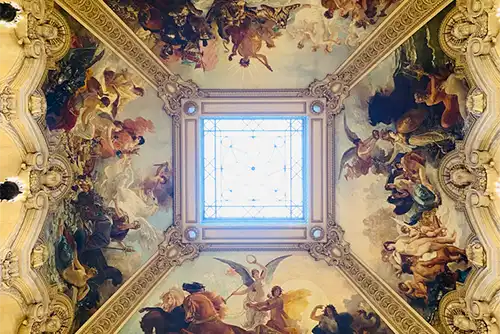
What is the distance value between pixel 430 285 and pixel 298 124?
4.20 m

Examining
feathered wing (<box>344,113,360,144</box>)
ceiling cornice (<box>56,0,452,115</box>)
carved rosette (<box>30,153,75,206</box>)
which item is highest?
ceiling cornice (<box>56,0,452,115</box>)

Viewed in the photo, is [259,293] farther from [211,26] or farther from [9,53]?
[9,53]

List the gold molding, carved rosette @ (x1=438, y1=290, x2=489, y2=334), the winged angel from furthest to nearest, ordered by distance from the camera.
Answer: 1. the winged angel
2. the gold molding
3. carved rosette @ (x1=438, y1=290, x2=489, y2=334)

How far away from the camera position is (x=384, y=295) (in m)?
10.5

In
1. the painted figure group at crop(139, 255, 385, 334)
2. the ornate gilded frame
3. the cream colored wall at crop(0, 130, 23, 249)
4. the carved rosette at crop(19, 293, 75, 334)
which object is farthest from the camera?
the ornate gilded frame

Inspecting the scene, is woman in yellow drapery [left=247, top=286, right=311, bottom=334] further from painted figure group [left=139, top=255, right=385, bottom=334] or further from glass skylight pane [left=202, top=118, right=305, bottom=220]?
glass skylight pane [left=202, top=118, right=305, bottom=220]

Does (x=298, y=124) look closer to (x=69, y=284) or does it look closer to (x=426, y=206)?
(x=426, y=206)

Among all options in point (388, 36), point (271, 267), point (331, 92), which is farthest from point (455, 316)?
point (388, 36)

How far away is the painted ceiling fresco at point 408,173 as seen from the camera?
986cm

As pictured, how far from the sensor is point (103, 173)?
10812mm

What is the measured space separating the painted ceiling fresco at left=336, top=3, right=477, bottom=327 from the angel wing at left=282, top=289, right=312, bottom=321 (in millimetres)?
1419

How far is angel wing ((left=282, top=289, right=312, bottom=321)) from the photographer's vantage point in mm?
10805

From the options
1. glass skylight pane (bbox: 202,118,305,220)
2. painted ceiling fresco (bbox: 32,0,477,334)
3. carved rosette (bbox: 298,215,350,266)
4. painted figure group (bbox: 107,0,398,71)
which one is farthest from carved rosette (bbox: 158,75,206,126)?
carved rosette (bbox: 298,215,350,266)

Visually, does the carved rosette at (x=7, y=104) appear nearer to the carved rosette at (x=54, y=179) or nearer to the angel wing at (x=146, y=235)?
the carved rosette at (x=54, y=179)
